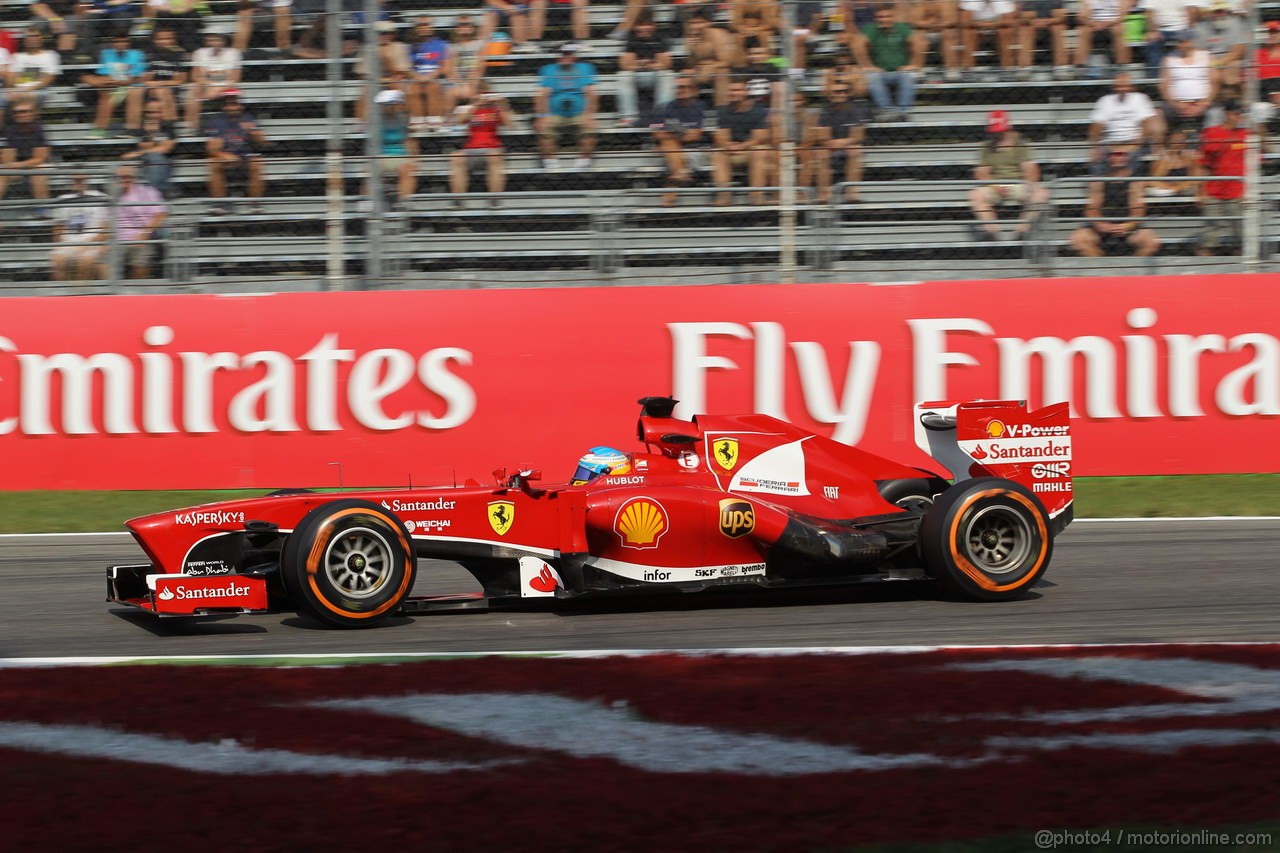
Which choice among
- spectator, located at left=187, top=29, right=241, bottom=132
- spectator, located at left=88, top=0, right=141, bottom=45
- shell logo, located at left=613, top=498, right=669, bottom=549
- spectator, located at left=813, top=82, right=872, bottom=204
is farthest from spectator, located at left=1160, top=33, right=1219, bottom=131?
spectator, located at left=88, top=0, right=141, bottom=45

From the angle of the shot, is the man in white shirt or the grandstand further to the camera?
the man in white shirt

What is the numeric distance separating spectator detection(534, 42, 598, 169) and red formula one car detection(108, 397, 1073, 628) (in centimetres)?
564

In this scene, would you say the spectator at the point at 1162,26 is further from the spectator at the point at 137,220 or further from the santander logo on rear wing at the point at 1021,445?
the spectator at the point at 137,220

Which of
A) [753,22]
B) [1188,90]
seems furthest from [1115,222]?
[753,22]

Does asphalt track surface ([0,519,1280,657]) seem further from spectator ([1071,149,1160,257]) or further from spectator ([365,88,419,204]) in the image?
spectator ([365,88,419,204])

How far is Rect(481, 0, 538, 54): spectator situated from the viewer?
13.4 metres

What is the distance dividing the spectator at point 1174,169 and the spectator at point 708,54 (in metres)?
A: 3.58

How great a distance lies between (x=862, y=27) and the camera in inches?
518

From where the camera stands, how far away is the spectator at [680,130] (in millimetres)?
12555

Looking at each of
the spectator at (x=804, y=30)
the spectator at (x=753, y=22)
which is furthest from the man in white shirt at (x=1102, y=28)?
the spectator at (x=753, y=22)

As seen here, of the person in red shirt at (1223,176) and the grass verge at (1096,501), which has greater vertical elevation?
the person in red shirt at (1223,176)

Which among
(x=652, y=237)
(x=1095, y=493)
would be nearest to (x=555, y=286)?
(x=652, y=237)

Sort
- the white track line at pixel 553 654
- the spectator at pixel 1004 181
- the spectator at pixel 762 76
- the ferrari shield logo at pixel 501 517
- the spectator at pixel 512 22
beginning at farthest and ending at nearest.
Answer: the spectator at pixel 512 22 → the spectator at pixel 762 76 → the spectator at pixel 1004 181 → the ferrari shield logo at pixel 501 517 → the white track line at pixel 553 654

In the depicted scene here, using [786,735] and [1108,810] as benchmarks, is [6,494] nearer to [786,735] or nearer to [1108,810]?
[786,735]
